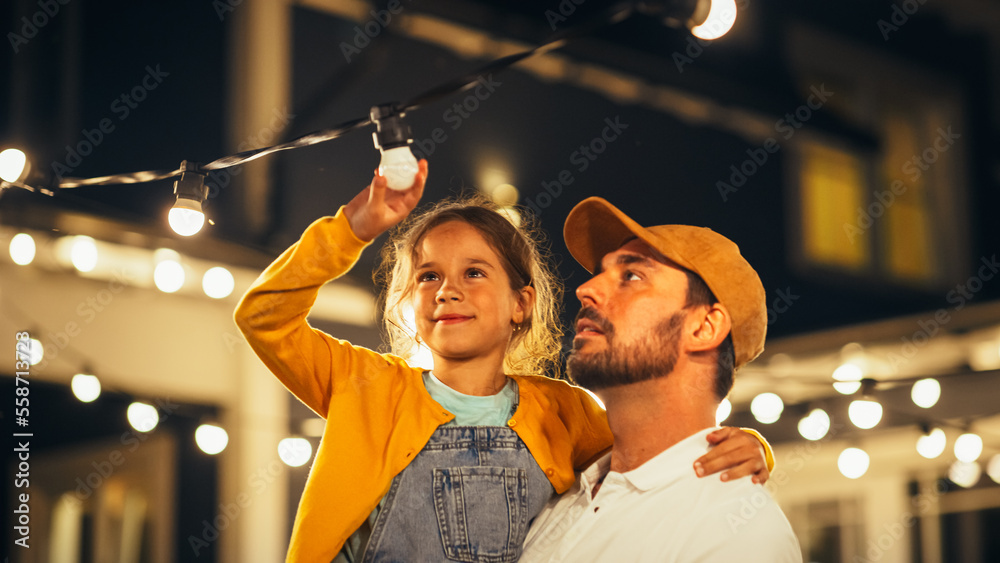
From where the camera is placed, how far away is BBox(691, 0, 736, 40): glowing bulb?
150 centimetres

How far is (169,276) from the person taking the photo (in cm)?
446

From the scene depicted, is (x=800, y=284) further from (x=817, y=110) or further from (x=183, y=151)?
(x=183, y=151)

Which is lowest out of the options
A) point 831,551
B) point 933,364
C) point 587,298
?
point 587,298

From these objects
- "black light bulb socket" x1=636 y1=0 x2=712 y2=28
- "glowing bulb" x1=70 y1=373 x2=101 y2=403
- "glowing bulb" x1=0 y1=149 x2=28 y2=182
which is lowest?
"black light bulb socket" x1=636 y1=0 x2=712 y2=28

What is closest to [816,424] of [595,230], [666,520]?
[595,230]

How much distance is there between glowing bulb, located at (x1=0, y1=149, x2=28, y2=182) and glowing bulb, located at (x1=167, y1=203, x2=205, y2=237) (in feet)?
2.04

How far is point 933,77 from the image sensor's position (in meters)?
6.82


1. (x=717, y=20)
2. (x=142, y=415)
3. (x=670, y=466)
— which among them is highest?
(x=142, y=415)

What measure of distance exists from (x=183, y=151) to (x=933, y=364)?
4.75m

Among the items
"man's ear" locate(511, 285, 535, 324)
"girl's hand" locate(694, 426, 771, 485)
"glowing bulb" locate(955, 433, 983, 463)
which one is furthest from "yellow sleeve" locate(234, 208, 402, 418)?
"glowing bulb" locate(955, 433, 983, 463)

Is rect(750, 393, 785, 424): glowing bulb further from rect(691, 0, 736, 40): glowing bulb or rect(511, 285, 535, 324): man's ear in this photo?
rect(691, 0, 736, 40): glowing bulb

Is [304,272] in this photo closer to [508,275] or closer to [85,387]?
[508,275]

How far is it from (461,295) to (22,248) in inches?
128

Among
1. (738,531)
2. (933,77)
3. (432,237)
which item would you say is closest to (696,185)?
(933,77)
